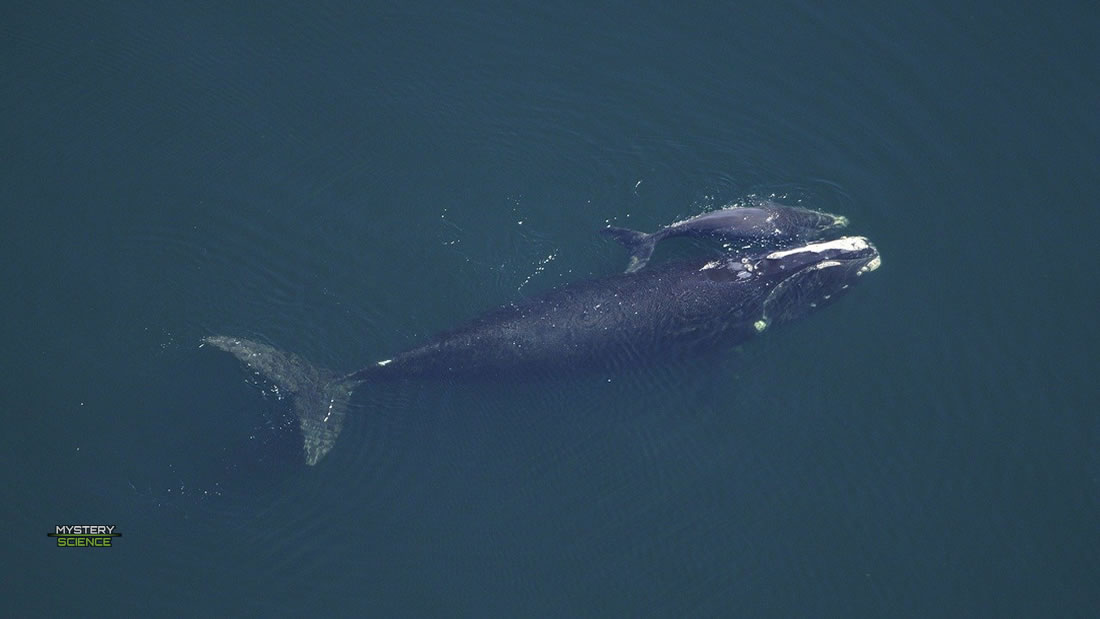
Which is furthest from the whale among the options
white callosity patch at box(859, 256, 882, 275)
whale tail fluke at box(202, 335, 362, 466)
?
whale tail fluke at box(202, 335, 362, 466)

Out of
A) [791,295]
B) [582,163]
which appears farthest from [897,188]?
[582,163]

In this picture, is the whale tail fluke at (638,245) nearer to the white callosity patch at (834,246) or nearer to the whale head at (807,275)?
the whale head at (807,275)

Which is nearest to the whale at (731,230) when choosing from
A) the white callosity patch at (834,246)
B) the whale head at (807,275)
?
the white callosity patch at (834,246)

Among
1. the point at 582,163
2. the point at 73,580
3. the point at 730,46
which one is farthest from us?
the point at 730,46

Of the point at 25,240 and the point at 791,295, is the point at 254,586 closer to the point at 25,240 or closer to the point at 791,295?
the point at 25,240

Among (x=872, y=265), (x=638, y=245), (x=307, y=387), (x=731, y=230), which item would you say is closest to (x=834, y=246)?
(x=872, y=265)
